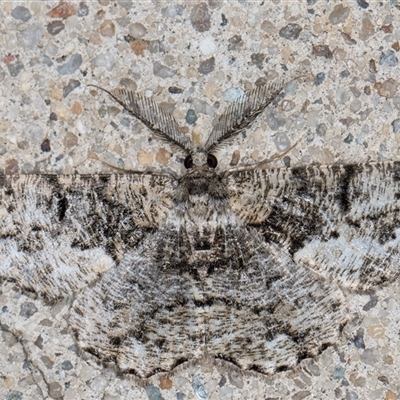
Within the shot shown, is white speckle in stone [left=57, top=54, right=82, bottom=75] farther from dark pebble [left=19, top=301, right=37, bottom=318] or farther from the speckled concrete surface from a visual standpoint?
dark pebble [left=19, top=301, right=37, bottom=318]

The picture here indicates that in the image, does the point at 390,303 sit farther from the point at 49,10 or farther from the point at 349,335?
the point at 49,10

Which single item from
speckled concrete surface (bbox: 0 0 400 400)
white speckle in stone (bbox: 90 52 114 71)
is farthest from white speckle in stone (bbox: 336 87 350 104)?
white speckle in stone (bbox: 90 52 114 71)

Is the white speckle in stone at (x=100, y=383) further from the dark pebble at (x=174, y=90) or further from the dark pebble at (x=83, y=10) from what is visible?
the dark pebble at (x=83, y=10)

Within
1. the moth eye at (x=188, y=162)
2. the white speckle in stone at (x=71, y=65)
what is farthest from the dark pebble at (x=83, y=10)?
the moth eye at (x=188, y=162)

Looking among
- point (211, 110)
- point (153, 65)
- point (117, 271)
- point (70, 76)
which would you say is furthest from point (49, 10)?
point (117, 271)

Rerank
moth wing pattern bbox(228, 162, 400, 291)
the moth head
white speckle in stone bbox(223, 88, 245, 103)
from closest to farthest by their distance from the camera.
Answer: moth wing pattern bbox(228, 162, 400, 291) → the moth head → white speckle in stone bbox(223, 88, 245, 103)

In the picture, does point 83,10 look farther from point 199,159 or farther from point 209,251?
point 209,251
